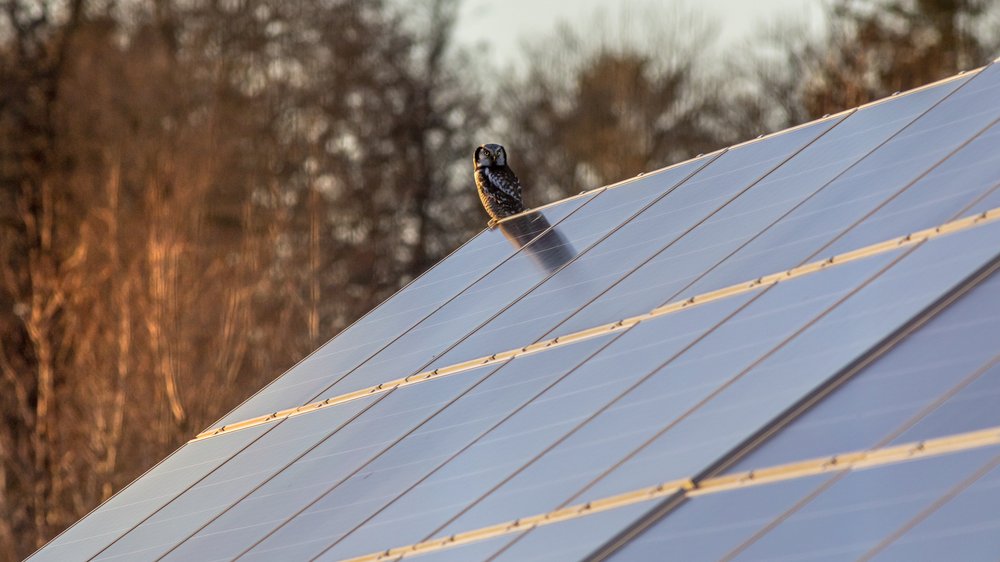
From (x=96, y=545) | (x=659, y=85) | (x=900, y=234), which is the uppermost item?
(x=659, y=85)

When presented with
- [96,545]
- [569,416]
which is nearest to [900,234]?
[569,416]

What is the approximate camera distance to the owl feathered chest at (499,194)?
682 inches

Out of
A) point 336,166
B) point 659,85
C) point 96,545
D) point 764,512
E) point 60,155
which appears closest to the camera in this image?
point 764,512

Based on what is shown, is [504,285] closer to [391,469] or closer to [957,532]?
[391,469]

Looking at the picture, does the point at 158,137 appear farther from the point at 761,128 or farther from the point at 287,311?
the point at 761,128

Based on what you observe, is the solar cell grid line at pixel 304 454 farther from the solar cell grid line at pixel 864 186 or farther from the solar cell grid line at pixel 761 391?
the solar cell grid line at pixel 761 391

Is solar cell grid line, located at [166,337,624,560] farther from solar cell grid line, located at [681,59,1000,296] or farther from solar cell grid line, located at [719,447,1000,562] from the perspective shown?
solar cell grid line, located at [719,447,1000,562]

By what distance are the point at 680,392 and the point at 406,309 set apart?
4754 mm

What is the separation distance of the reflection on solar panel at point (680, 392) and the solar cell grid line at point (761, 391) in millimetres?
16

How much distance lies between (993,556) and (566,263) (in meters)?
6.04

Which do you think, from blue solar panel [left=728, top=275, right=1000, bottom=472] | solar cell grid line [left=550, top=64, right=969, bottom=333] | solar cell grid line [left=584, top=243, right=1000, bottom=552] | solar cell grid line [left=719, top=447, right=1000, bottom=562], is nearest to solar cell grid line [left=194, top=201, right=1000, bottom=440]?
solar cell grid line [left=550, top=64, right=969, bottom=333]

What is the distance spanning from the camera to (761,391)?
699 centimetres

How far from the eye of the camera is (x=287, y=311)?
4250 cm

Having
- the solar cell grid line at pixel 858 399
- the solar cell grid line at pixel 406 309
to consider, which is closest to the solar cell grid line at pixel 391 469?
the solar cell grid line at pixel 406 309
